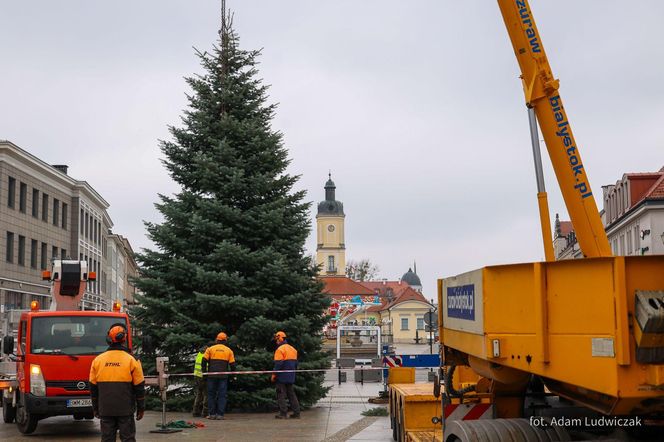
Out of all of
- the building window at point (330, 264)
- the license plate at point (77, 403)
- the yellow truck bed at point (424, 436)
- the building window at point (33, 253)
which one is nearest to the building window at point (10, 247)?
the building window at point (33, 253)

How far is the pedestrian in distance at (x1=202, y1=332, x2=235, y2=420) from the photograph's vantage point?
17.1 m

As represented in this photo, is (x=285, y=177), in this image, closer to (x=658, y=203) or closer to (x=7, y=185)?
(x=658, y=203)

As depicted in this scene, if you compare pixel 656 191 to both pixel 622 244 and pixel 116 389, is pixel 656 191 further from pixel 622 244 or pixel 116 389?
pixel 116 389

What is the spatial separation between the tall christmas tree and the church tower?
12155 centimetres

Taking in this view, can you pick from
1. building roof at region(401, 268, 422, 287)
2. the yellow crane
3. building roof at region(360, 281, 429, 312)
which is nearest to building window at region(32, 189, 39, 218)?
the yellow crane

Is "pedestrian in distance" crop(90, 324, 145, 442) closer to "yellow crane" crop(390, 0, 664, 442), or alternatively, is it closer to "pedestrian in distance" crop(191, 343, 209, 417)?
"yellow crane" crop(390, 0, 664, 442)

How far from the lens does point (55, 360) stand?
14641 millimetres

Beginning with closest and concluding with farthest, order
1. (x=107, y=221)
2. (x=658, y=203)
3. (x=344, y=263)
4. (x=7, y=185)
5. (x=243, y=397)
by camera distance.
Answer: (x=243, y=397) < (x=658, y=203) < (x=7, y=185) < (x=107, y=221) < (x=344, y=263)

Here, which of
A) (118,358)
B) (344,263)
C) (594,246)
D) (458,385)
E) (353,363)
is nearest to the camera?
(458,385)

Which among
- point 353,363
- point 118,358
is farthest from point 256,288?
point 353,363

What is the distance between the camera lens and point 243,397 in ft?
61.4

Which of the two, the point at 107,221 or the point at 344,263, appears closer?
the point at 107,221

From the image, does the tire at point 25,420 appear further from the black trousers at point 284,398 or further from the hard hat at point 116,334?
the hard hat at point 116,334

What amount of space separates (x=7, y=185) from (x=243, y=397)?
3372 cm
